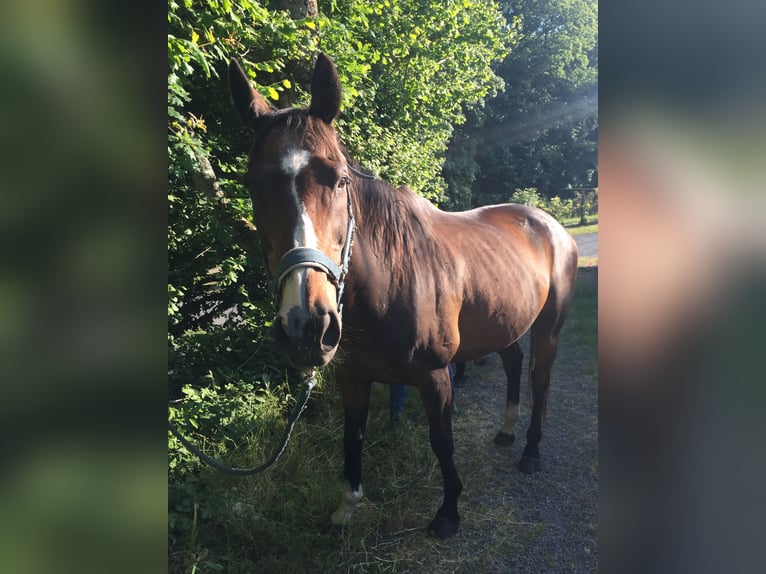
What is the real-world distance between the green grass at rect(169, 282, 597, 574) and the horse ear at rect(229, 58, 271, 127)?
1928 millimetres

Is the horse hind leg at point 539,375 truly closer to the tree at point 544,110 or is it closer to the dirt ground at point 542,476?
the dirt ground at point 542,476

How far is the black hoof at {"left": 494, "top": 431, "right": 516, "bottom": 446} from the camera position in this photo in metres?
3.28

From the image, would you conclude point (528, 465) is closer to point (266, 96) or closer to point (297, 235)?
point (297, 235)

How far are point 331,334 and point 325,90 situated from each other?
1001 mm

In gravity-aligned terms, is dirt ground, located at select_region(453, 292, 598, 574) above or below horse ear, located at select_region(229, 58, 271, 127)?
below

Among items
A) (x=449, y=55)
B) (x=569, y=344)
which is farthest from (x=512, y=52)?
(x=569, y=344)

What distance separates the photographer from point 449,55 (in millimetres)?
4742

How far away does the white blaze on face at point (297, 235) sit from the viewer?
1391 mm

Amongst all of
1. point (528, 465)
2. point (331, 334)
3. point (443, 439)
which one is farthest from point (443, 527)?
point (331, 334)
